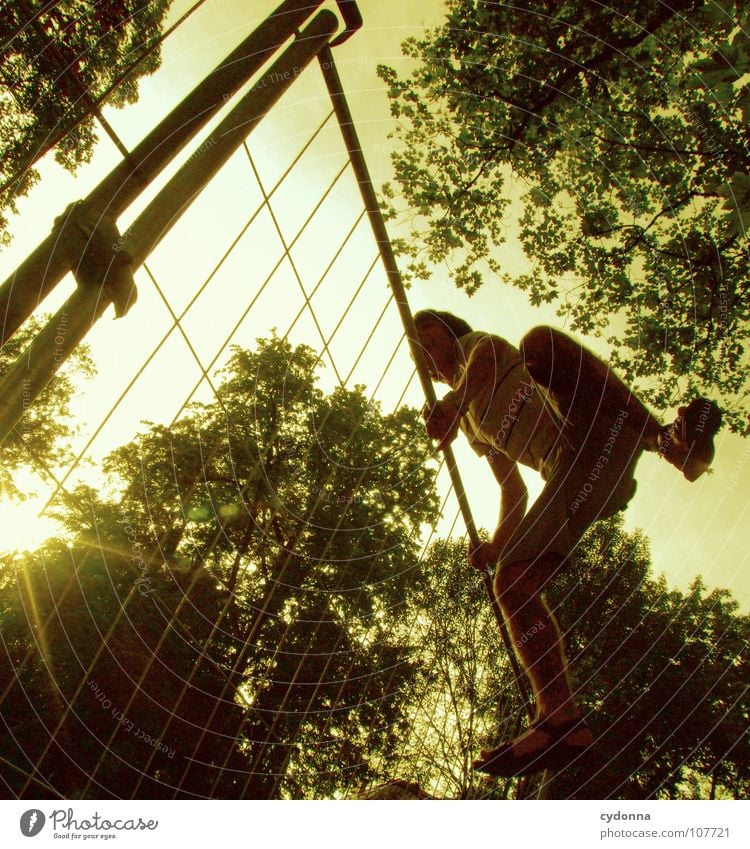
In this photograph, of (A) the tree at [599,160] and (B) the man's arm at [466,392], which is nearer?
(B) the man's arm at [466,392]

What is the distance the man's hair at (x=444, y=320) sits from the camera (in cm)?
227

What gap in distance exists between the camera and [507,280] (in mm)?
5285

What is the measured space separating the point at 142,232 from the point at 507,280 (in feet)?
15.1

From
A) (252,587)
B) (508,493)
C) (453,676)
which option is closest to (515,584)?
(508,493)

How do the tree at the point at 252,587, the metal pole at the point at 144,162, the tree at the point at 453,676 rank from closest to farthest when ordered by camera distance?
the metal pole at the point at 144,162, the tree at the point at 453,676, the tree at the point at 252,587

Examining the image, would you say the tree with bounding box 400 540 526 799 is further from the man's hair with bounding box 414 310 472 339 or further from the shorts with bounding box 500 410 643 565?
the shorts with bounding box 500 410 643 565

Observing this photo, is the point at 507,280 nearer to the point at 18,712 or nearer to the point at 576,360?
the point at 576,360

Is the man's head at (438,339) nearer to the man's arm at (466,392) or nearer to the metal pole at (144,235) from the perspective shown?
the man's arm at (466,392)

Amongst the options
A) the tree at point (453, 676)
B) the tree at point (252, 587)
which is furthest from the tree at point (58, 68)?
the tree at point (453, 676)

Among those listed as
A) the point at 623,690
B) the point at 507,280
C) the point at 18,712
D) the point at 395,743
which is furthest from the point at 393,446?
the point at 623,690

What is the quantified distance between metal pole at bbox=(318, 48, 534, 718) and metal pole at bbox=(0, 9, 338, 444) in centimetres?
50
